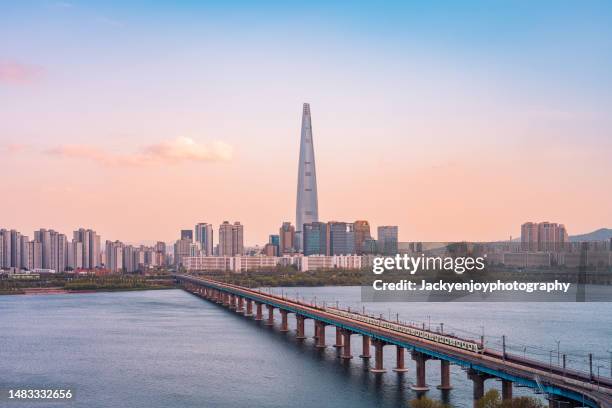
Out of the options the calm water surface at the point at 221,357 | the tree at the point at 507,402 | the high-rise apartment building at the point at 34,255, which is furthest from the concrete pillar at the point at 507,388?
the high-rise apartment building at the point at 34,255

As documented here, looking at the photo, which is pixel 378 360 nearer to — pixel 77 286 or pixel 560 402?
pixel 560 402

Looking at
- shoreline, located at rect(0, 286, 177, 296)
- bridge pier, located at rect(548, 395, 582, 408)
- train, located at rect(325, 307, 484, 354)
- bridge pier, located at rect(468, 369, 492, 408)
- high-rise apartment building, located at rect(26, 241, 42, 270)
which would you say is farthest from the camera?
high-rise apartment building, located at rect(26, 241, 42, 270)

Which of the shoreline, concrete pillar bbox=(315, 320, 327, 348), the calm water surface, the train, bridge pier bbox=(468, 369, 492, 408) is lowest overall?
the shoreline

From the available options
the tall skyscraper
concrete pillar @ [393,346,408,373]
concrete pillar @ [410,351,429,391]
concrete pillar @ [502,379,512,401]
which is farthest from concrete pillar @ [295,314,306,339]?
the tall skyscraper

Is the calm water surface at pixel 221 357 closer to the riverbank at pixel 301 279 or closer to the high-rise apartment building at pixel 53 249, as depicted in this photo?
the riverbank at pixel 301 279

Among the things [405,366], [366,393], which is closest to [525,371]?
[366,393]

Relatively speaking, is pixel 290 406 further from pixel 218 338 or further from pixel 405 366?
pixel 218 338

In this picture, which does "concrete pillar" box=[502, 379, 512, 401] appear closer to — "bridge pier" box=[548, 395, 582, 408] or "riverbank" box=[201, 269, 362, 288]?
"bridge pier" box=[548, 395, 582, 408]

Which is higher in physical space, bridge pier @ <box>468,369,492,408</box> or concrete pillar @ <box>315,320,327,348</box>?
bridge pier @ <box>468,369,492,408</box>

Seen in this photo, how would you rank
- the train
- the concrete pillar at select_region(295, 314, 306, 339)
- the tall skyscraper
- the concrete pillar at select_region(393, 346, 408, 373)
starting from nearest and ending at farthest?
the train < the concrete pillar at select_region(393, 346, 408, 373) < the concrete pillar at select_region(295, 314, 306, 339) < the tall skyscraper
